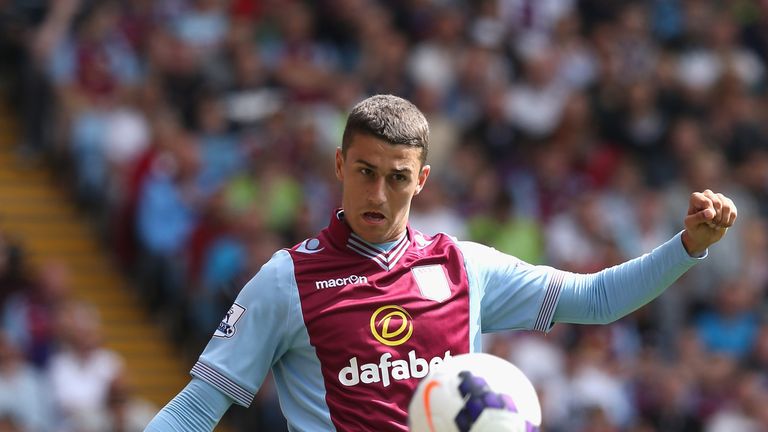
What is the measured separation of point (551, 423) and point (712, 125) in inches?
187

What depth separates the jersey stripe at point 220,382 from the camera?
507 cm

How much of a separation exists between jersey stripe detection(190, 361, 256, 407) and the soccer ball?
A: 0.78 meters

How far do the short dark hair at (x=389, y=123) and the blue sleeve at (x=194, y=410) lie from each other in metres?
0.97

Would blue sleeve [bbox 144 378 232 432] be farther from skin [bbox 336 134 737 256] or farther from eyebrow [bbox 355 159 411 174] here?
eyebrow [bbox 355 159 411 174]

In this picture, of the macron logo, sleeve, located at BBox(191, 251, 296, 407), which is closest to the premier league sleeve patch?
sleeve, located at BBox(191, 251, 296, 407)

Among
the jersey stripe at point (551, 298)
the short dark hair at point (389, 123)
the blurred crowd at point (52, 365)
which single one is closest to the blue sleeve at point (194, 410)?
the short dark hair at point (389, 123)

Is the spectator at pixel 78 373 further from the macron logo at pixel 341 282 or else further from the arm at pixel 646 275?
the arm at pixel 646 275

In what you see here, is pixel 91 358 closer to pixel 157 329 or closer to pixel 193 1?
pixel 157 329

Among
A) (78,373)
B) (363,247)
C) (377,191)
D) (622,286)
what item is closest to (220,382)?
(363,247)

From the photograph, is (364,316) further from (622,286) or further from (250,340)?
(622,286)

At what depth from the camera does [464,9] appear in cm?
1617

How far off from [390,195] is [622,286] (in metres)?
0.90

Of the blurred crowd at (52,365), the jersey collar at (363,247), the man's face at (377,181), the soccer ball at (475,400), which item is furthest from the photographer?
the blurred crowd at (52,365)

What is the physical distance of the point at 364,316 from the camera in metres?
5.12
